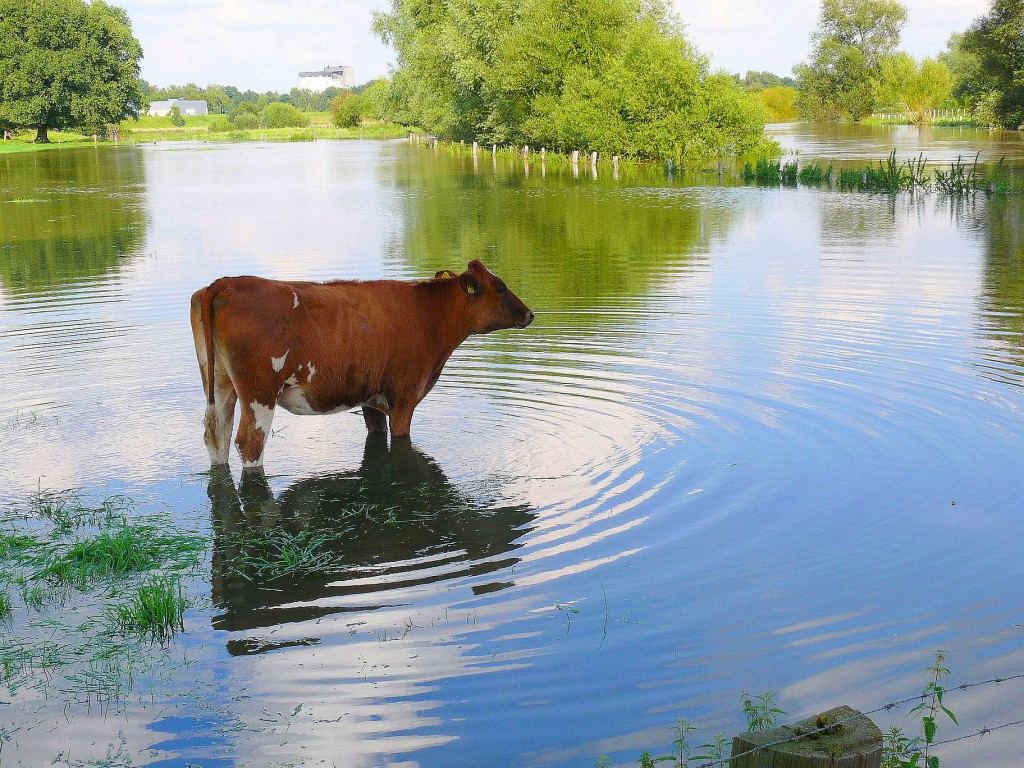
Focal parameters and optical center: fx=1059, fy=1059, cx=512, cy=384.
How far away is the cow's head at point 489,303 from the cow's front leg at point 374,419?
1.21 m

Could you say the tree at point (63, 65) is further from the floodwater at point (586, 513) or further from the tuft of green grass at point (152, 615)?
the tuft of green grass at point (152, 615)

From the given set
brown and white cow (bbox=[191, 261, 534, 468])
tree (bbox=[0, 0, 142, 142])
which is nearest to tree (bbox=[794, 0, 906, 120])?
tree (bbox=[0, 0, 142, 142])

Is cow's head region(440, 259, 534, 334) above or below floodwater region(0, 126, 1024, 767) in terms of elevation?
above

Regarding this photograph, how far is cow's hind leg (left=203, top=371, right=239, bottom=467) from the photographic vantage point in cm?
880

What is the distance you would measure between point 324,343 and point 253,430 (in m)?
0.90

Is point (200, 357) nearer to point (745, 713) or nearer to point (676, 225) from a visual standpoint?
point (745, 713)

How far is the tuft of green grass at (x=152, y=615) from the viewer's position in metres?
5.88

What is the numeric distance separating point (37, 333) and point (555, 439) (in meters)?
8.83

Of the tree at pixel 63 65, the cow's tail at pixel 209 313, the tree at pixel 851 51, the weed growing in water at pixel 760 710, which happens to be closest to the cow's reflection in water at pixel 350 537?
the cow's tail at pixel 209 313

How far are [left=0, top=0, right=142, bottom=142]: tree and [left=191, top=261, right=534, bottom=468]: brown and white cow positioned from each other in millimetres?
99747

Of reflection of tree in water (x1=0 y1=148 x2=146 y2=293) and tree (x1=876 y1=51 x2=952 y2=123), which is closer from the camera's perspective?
reflection of tree in water (x1=0 y1=148 x2=146 y2=293)

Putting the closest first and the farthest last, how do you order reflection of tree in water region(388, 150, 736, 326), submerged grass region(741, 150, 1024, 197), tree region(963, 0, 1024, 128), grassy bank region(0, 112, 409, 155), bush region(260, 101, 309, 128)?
reflection of tree in water region(388, 150, 736, 326), submerged grass region(741, 150, 1024, 197), tree region(963, 0, 1024, 128), grassy bank region(0, 112, 409, 155), bush region(260, 101, 309, 128)

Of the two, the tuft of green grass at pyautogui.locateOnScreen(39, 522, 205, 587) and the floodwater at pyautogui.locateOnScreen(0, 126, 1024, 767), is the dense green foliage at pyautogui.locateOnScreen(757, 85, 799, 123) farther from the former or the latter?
the tuft of green grass at pyautogui.locateOnScreen(39, 522, 205, 587)

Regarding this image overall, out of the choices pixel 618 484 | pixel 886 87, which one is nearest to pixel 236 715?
pixel 618 484
